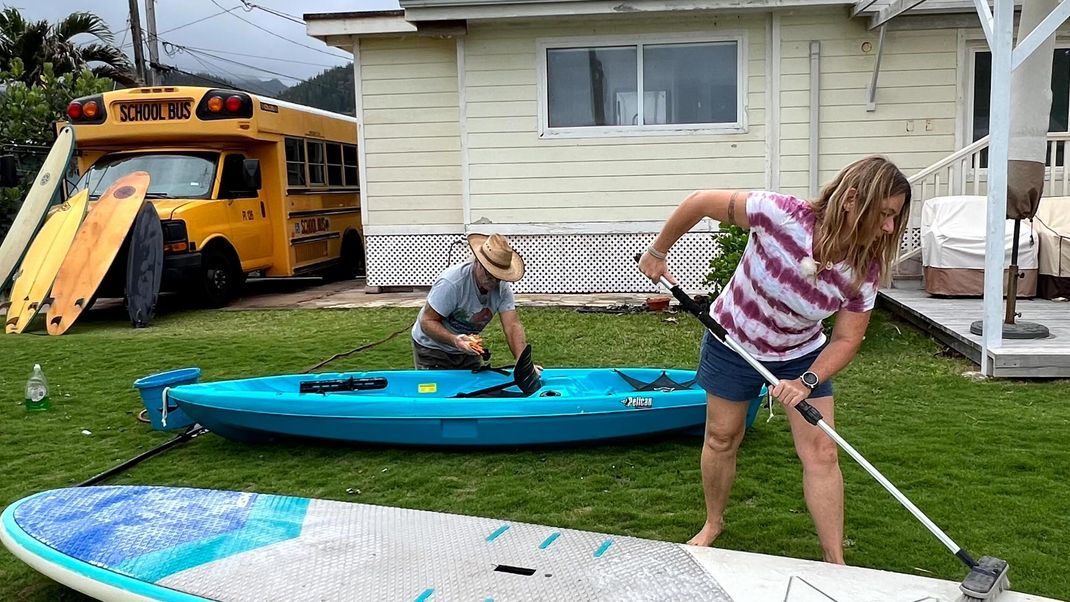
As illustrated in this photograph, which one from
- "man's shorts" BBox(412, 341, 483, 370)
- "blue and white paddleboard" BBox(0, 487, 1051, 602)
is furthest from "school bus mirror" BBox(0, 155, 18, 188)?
"blue and white paddleboard" BBox(0, 487, 1051, 602)

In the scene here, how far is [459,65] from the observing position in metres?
11.1

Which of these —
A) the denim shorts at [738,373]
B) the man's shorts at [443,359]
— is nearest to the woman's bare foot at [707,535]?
the denim shorts at [738,373]

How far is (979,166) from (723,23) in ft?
11.9

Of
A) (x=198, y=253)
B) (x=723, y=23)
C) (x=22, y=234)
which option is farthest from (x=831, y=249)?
(x=22, y=234)

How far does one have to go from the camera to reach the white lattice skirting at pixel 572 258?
11.2m

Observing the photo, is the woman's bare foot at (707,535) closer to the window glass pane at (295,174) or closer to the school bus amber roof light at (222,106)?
the school bus amber roof light at (222,106)

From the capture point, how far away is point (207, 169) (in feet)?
36.9

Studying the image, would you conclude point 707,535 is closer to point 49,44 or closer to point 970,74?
point 970,74

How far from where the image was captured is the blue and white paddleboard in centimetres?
284

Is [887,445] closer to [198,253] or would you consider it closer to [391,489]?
[391,489]

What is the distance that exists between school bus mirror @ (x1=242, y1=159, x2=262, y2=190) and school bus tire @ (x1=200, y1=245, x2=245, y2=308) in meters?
0.93

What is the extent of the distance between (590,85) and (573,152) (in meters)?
0.89

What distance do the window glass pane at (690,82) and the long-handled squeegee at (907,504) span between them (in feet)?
25.8

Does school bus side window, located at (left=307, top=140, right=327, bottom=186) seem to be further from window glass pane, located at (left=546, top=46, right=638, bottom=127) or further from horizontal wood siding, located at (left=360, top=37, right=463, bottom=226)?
window glass pane, located at (left=546, top=46, right=638, bottom=127)
